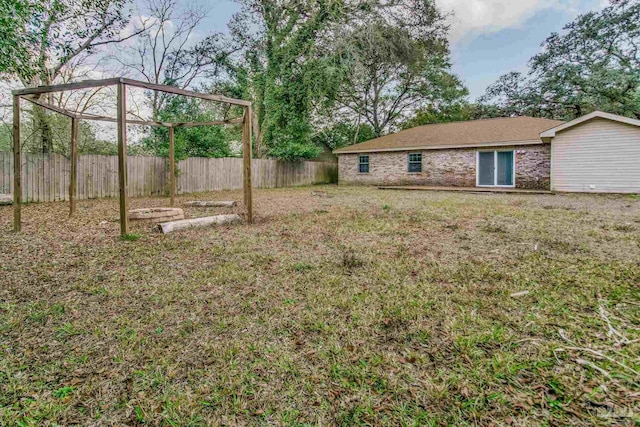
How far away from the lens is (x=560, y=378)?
1518mm

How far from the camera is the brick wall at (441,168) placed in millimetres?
12430

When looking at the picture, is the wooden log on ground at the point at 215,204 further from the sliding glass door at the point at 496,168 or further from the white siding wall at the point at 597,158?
the white siding wall at the point at 597,158

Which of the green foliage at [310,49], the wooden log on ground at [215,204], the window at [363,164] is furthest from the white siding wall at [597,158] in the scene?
the wooden log on ground at [215,204]

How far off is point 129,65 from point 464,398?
15.3m

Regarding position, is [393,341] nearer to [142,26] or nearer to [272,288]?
[272,288]

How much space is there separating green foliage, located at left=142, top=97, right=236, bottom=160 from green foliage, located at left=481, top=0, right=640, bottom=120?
62.6ft

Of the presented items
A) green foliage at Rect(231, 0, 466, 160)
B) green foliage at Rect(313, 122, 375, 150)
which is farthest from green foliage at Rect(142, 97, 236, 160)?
green foliage at Rect(313, 122, 375, 150)

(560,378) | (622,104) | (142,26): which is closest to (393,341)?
(560,378)

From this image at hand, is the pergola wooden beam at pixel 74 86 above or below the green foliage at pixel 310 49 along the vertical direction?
below

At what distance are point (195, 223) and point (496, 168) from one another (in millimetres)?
12800

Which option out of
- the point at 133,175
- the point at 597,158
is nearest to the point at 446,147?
the point at 597,158

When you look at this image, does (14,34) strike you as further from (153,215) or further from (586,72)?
(586,72)

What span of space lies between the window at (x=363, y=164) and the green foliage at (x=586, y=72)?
1152 cm

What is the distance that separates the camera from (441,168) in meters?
14.8
